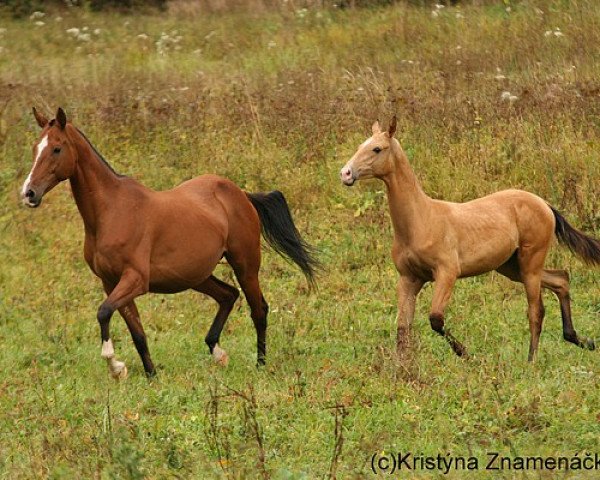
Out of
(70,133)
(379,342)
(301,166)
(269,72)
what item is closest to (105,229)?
(70,133)

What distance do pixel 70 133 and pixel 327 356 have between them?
8.21 feet

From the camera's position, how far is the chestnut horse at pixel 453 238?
29.3 feet

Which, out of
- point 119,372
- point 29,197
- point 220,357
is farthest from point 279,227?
point 29,197

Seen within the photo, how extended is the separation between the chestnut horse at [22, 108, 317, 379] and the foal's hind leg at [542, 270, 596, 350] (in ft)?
7.30

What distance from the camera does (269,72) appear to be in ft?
55.5

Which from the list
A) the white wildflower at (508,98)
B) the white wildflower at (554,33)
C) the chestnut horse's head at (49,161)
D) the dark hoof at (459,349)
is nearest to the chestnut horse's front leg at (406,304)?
the dark hoof at (459,349)

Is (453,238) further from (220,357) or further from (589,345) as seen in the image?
(220,357)

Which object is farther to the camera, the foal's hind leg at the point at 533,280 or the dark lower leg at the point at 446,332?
the foal's hind leg at the point at 533,280

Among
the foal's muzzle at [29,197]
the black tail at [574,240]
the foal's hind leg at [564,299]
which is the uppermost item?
the foal's muzzle at [29,197]

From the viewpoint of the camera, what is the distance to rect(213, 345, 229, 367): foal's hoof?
945 cm

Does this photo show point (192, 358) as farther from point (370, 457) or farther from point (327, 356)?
point (370, 457)

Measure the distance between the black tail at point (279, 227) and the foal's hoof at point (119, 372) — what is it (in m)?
1.99

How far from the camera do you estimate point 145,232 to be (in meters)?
9.14

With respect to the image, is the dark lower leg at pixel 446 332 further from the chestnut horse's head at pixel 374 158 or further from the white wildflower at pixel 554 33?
the white wildflower at pixel 554 33
